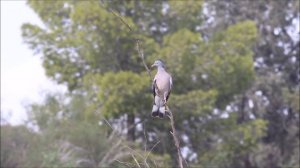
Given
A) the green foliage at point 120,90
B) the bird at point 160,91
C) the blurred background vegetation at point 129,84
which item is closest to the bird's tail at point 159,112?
the bird at point 160,91

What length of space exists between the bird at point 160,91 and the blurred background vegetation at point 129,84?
340 inches

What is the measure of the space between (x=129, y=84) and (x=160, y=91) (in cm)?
1048

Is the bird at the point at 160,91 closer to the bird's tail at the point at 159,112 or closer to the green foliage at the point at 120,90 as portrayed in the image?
the bird's tail at the point at 159,112

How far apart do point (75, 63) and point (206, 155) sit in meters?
3.77

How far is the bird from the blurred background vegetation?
8.64m

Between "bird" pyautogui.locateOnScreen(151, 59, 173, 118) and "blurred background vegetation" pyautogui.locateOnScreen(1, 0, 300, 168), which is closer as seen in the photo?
"bird" pyautogui.locateOnScreen(151, 59, 173, 118)

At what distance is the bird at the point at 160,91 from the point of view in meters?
4.69

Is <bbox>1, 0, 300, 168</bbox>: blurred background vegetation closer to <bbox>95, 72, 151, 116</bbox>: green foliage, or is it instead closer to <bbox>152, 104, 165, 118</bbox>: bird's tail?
<bbox>95, 72, 151, 116</bbox>: green foliage

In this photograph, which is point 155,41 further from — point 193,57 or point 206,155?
point 206,155

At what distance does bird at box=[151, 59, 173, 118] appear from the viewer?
469cm

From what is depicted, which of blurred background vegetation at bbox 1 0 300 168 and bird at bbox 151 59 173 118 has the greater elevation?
blurred background vegetation at bbox 1 0 300 168

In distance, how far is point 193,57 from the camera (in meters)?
16.2

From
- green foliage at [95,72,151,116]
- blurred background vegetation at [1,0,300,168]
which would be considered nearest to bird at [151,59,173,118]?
blurred background vegetation at [1,0,300,168]

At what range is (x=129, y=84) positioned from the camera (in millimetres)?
15758
